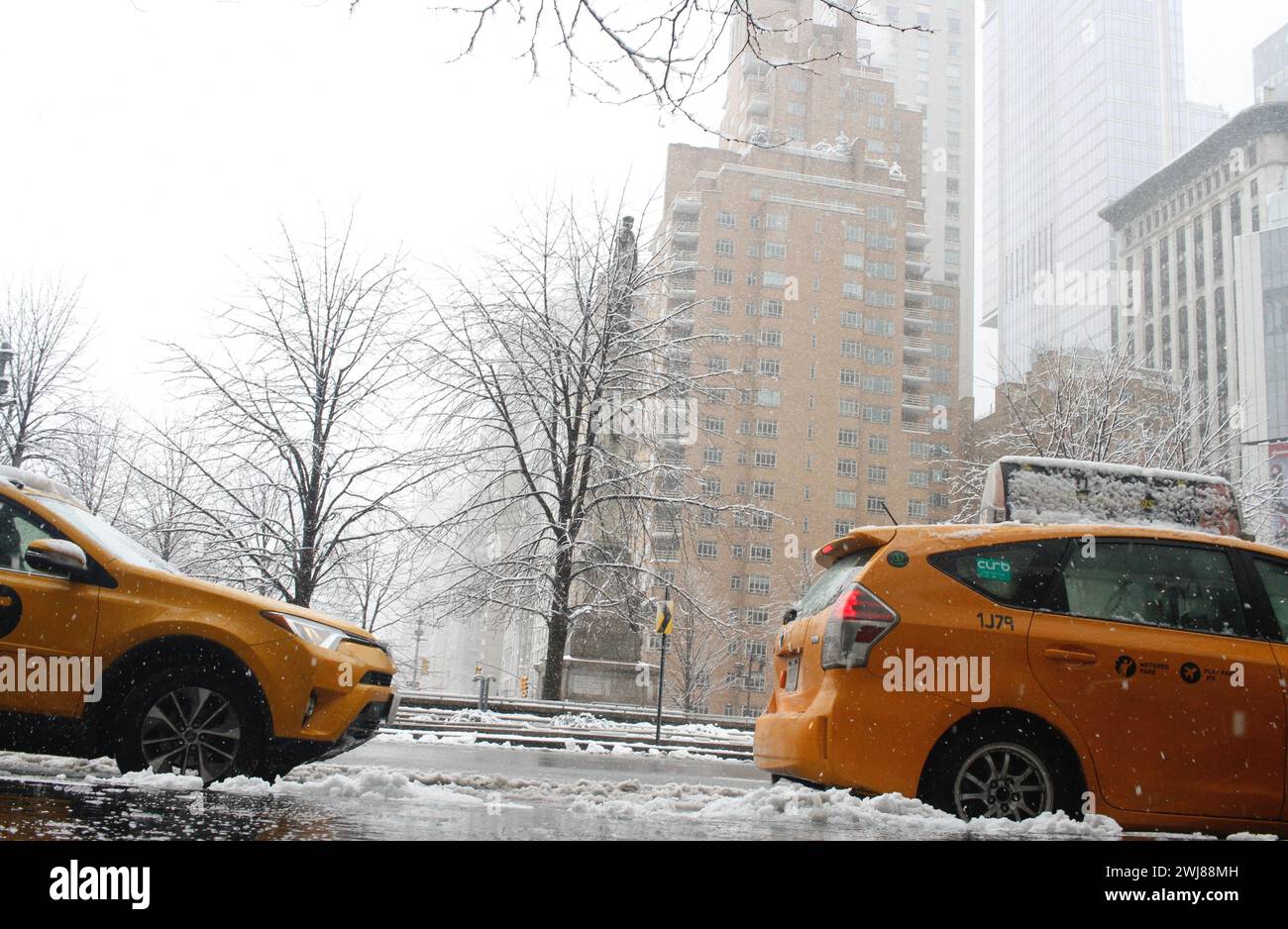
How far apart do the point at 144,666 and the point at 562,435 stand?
62.7 ft

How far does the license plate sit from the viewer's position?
18.6 feet

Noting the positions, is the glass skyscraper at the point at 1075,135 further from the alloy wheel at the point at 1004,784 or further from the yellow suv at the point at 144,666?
the yellow suv at the point at 144,666

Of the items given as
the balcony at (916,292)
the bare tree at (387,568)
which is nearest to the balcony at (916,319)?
the balcony at (916,292)

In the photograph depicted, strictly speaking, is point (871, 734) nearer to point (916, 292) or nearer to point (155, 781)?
point (155, 781)

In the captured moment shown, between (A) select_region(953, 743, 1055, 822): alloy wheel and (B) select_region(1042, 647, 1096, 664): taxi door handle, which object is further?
(B) select_region(1042, 647, 1096, 664): taxi door handle

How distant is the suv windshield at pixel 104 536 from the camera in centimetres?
571

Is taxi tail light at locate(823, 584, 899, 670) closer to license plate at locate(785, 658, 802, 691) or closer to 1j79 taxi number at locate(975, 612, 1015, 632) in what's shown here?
1j79 taxi number at locate(975, 612, 1015, 632)

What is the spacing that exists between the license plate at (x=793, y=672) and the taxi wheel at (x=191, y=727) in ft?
9.26

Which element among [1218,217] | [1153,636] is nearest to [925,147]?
[1218,217]

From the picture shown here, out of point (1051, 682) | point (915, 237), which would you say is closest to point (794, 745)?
point (1051, 682)

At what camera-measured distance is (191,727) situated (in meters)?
5.39

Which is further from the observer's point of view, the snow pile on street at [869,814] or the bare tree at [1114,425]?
the bare tree at [1114,425]

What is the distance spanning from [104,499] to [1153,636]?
34616 millimetres

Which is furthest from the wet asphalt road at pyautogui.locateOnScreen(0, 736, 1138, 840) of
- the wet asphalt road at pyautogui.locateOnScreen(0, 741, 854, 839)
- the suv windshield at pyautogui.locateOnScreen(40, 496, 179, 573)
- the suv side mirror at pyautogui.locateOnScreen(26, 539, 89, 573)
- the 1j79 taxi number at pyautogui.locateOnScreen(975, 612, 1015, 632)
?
the suv windshield at pyautogui.locateOnScreen(40, 496, 179, 573)
